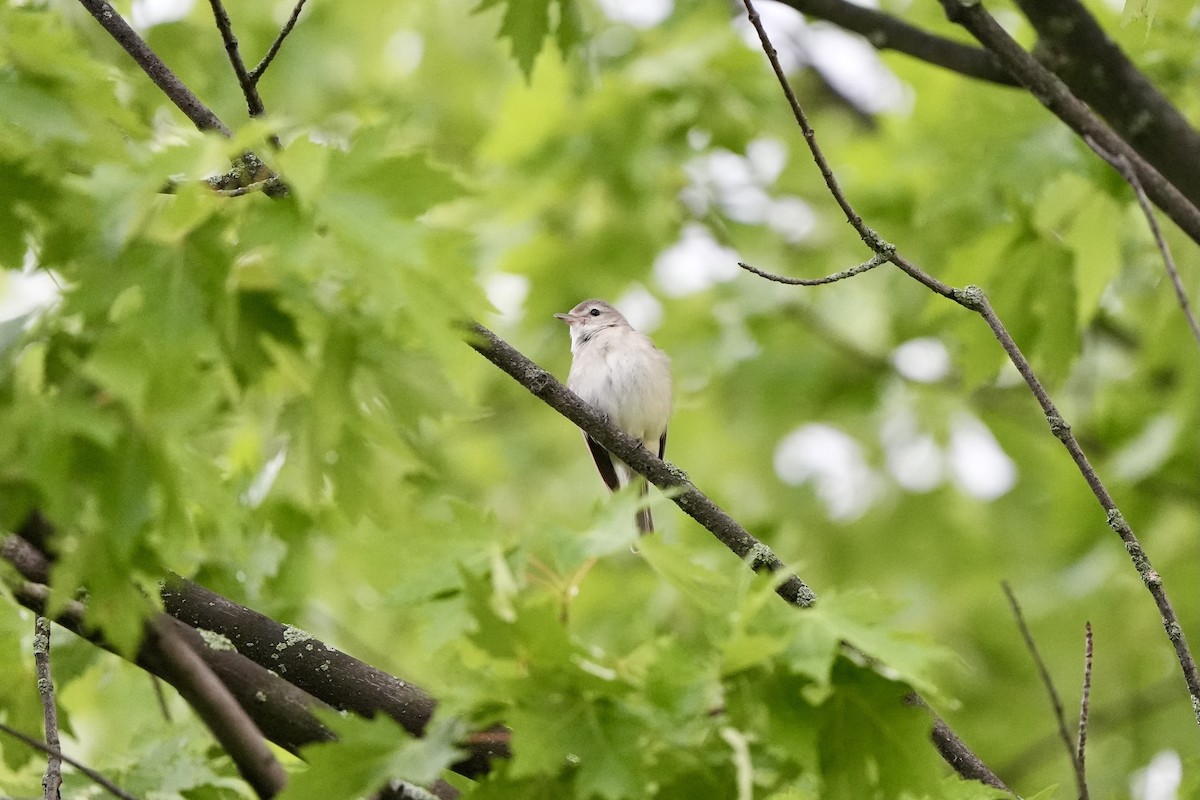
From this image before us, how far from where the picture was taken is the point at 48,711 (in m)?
2.72

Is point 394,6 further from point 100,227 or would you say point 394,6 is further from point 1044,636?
point 100,227

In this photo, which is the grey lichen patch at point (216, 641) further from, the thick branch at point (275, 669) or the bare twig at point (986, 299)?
the bare twig at point (986, 299)

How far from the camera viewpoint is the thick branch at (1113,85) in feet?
12.7

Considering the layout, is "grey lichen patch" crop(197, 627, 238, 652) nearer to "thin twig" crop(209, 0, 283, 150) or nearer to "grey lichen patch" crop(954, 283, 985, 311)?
"thin twig" crop(209, 0, 283, 150)

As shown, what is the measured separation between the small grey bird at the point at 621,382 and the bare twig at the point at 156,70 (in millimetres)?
3353

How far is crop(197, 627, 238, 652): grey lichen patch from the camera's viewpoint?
297 cm

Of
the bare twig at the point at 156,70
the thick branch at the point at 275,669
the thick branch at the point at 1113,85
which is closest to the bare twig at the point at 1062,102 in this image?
the thick branch at the point at 1113,85

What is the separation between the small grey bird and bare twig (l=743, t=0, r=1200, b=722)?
3.03 m

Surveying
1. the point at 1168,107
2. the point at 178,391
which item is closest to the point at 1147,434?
the point at 1168,107

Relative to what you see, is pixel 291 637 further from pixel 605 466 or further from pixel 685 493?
pixel 605 466

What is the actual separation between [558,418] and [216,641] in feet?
23.1

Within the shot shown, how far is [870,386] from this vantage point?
859cm

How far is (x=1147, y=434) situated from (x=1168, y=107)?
382cm

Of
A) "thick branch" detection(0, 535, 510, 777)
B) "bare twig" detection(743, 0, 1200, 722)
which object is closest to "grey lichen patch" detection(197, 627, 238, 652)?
"thick branch" detection(0, 535, 510, 777)
